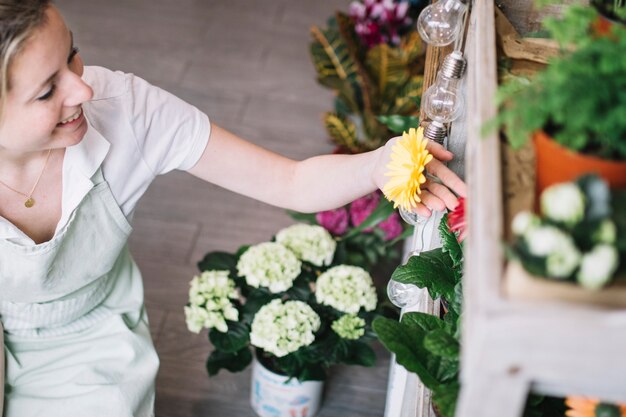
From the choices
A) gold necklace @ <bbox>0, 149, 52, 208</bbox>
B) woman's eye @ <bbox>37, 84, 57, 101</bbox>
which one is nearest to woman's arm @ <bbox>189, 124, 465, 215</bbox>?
gold necklace @ <bbox>0, 149, 52, 208</bbox>

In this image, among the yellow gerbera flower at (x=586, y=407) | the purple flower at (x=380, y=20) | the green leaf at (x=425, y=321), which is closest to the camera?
the yellow gerbera flower at (x=586, y=407)

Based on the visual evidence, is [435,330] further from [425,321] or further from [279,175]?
[279,175]

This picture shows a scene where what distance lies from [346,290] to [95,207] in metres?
0.65

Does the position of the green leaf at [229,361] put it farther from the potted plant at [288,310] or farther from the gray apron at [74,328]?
the gray apron at [74,328]

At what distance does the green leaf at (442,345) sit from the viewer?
1054 mm

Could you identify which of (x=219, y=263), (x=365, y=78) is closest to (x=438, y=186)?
(x=219, y=263)

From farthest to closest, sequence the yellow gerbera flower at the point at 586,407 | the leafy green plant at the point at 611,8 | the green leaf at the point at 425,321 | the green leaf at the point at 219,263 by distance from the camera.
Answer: the green leaf at the point at 219,263
the green leaf at the point at 425,321
the yellow gerbera flower at the point at 586,407
the leafy green plant at the point at 611,8

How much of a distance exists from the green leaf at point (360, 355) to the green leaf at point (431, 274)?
66cm

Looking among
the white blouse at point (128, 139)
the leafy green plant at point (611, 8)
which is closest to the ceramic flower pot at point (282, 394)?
the white blouse at point (128, 139)

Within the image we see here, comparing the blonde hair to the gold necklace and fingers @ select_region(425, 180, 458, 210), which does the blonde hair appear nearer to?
the gold necklace

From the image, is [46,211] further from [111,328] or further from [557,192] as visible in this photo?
[557,192]

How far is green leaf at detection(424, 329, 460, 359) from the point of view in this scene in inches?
41.5

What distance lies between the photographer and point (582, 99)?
0.71 m

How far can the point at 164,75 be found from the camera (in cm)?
360
